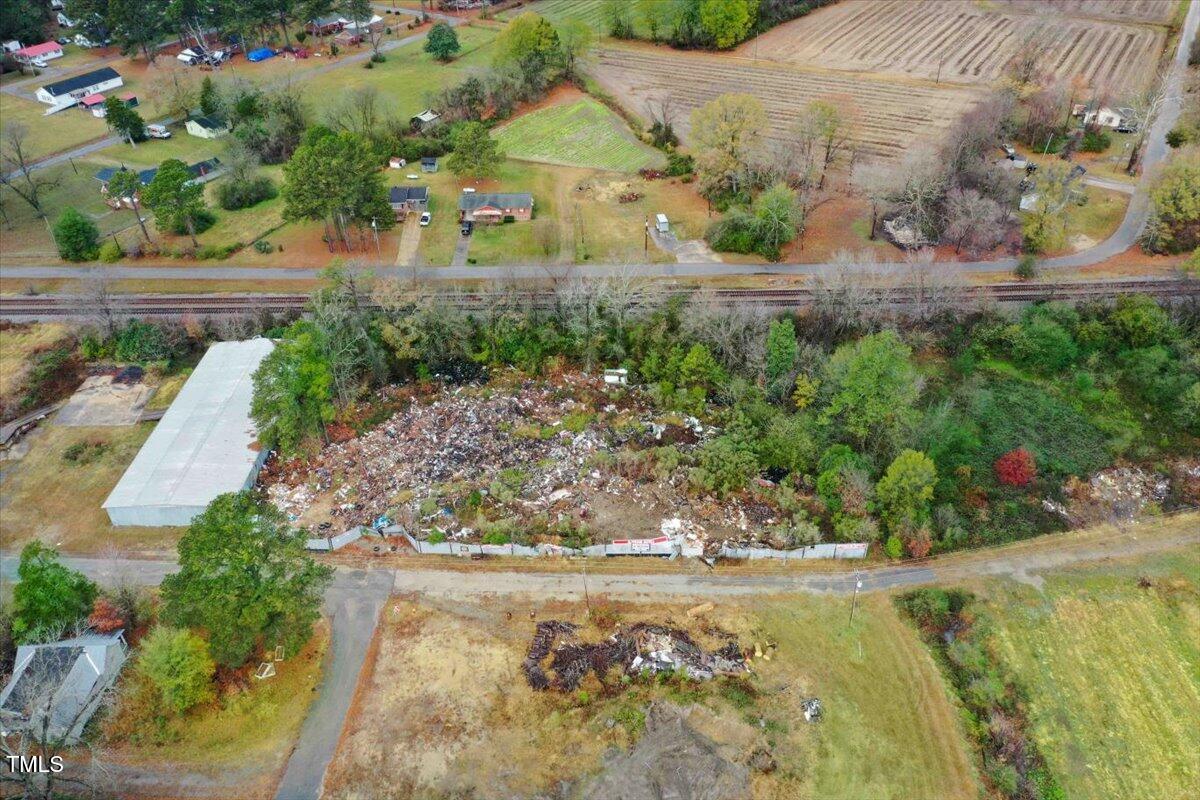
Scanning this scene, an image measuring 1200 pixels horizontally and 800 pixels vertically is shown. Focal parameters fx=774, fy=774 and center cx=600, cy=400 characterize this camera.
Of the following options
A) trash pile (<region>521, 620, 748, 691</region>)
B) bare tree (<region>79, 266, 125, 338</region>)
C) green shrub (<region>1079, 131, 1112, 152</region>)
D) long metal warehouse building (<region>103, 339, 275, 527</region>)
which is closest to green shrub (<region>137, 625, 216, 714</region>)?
long metal warehouse building (<region>103, 339, 275, 527</region>)

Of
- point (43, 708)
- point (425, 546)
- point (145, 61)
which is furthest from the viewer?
point (145, 61)

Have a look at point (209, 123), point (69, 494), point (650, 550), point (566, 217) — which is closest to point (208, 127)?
point (209, 123)

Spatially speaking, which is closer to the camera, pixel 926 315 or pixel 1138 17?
pixel 926 315

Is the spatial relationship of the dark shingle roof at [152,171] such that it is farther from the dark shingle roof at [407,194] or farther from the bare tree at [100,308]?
the bare tree at [100,308]

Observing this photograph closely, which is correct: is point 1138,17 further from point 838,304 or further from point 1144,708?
point 1144,708

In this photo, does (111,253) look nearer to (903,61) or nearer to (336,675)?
(336,675)

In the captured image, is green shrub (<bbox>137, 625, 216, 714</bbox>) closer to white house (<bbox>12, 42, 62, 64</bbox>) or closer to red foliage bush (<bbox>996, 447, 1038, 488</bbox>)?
red foliage bush (<bbox>996, 447, 1038, 488</bbox>)

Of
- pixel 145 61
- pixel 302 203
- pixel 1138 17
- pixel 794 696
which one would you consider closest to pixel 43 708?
pixel 794 696
